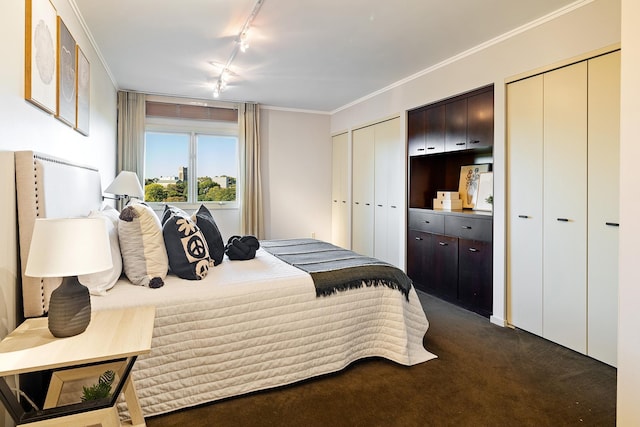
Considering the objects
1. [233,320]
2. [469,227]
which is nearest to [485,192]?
[469,227]

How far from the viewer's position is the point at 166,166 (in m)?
5.17

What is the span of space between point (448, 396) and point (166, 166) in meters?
4.65

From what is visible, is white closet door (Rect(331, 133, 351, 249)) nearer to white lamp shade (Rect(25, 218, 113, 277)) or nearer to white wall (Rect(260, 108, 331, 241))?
white wall (Rect(260, 108, 331, 241))

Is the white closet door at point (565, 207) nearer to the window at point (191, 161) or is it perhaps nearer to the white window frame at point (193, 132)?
the white window frame at point (193, 132)

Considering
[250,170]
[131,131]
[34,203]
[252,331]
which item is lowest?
[252,331]

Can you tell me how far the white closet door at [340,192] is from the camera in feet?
18.7

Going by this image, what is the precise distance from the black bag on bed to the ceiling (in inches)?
68.7

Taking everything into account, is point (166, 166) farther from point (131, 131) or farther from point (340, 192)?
point (340, 192)

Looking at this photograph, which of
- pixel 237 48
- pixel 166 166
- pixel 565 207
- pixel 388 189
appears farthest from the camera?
pixel 166 166

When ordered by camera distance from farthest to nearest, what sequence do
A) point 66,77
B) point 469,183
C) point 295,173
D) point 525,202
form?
point 295,173 → point 469,183 → point 525,202 → point 66,77

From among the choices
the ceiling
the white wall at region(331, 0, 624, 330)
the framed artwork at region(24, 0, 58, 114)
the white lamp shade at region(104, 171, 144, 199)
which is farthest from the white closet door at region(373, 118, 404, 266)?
the framed artwork at region(24, 0, 58, 114)

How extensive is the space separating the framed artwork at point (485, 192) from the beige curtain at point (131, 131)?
14.0 ft

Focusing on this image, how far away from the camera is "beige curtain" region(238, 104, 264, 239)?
17.5ft

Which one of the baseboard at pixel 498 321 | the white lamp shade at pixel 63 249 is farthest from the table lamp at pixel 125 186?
the baseboard at pixel 498 321
